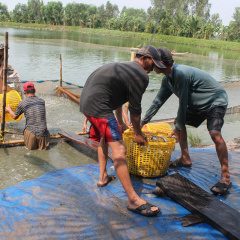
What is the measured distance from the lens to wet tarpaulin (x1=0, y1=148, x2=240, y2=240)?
79.5 inches

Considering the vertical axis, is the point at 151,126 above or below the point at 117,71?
below

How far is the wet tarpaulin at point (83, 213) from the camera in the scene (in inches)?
79.5

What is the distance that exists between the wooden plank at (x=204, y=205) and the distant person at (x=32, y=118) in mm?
2700

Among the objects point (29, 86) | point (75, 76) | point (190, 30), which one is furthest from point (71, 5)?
point (29, 86)

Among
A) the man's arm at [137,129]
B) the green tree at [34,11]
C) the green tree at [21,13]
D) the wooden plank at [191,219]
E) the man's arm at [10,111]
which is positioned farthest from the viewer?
the green tree at [21,13]

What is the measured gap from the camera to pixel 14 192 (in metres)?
2.51

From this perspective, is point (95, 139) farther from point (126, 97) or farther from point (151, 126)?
point (126, 97)

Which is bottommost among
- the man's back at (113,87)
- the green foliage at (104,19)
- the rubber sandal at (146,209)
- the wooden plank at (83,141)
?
the wooden plank at (83,141)

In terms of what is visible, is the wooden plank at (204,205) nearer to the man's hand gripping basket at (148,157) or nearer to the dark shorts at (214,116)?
the man's hand gripping basket at (148,157)

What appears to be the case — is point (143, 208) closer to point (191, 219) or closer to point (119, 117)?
point (191, 219)

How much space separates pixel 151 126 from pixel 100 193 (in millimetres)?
2089

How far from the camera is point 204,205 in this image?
235 cm

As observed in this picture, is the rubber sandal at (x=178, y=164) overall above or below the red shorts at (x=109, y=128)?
below

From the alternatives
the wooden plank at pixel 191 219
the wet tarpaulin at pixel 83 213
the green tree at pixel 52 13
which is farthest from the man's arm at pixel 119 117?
the green tree at pixel 52 13
